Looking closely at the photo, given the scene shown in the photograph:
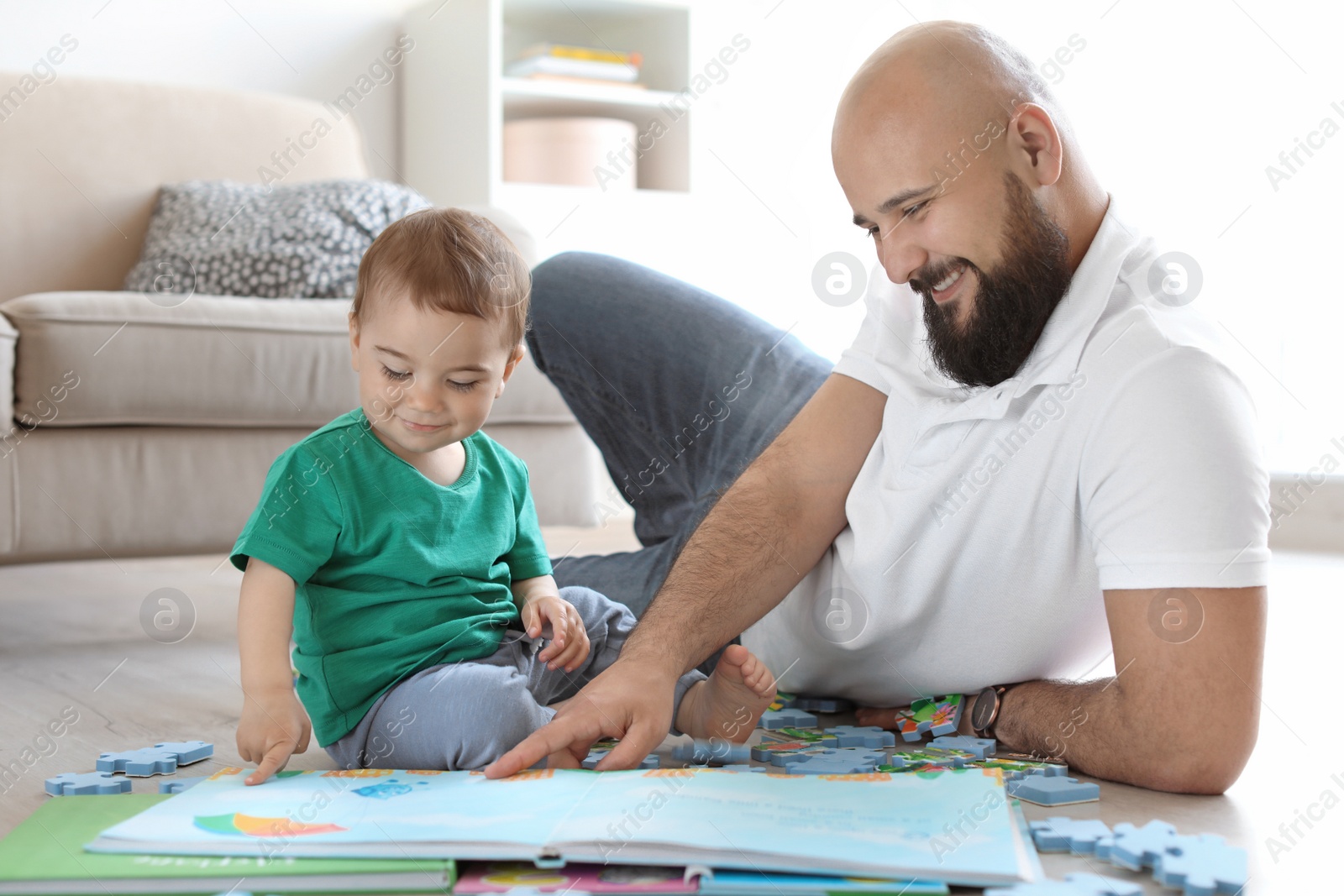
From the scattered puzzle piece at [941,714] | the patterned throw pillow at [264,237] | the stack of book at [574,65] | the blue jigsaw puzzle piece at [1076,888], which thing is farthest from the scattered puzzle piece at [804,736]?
the stack of book at [574,65]

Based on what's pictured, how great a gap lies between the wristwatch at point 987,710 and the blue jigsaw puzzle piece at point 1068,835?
0.28 meters

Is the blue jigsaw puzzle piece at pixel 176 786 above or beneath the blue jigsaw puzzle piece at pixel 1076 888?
above

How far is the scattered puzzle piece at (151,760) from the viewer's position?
1110mm

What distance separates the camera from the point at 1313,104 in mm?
3125

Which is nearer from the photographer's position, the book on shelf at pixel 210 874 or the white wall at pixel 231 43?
the book on shelf at pixel 210 874

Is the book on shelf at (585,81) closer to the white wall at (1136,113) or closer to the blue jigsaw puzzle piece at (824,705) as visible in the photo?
the white wall at (1136,113)

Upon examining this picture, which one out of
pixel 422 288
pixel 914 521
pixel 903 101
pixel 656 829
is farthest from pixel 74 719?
pixel 903 101

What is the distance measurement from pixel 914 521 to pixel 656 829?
51 cm

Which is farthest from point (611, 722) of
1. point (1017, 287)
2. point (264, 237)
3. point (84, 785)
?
point (264, 237)

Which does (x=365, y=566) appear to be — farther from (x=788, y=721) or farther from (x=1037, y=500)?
(x=1037, y=500)

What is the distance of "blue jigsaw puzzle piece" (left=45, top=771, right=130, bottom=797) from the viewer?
1047mm

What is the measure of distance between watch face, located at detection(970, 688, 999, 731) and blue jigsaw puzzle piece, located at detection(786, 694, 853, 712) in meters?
0.21

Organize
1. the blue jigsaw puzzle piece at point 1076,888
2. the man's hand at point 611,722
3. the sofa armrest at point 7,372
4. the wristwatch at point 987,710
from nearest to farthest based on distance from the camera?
the blue jigsaw puzzle piece at point 1076,888 → the man's hand at point 611,722 → the wristwatch at point 987,710 → the sofa armrest at point 7,372

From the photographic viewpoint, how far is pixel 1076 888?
2.61ft
